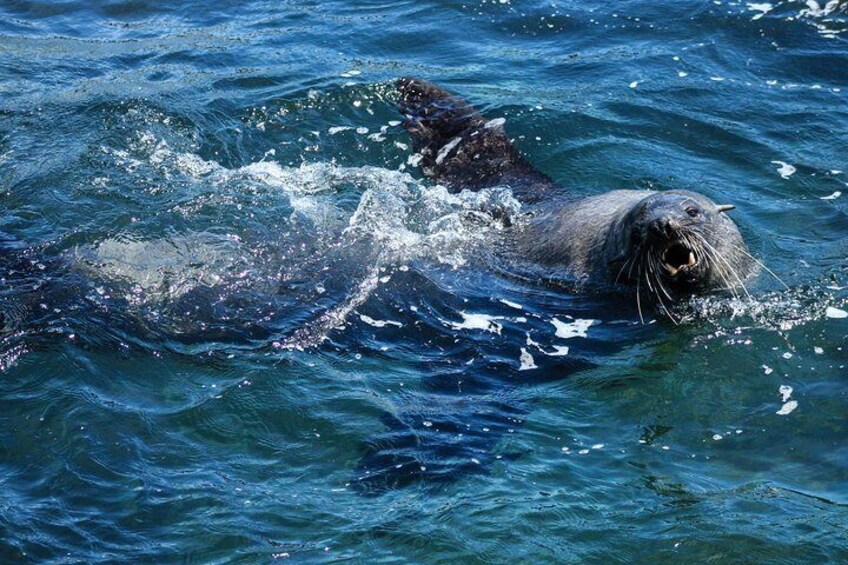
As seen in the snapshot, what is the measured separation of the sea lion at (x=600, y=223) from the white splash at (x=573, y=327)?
0.35 metres

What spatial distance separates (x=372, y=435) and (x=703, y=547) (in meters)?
1.87

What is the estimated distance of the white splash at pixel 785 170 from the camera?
9078 mm

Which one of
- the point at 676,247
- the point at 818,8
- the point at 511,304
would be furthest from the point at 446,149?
the point at 818,8

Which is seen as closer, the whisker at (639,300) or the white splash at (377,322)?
the whisker at (639,300)

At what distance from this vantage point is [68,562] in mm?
5039

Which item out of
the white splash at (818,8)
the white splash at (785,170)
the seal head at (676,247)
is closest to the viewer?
the seal head at (676,247)

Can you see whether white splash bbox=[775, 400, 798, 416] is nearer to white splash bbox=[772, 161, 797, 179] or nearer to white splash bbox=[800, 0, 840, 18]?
white splash bbox=[772, 161, 797, 179]

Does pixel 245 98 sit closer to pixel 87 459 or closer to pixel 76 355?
pixel 76 355

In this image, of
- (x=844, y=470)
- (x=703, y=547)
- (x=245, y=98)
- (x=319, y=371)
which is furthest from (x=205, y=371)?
(x=245, y=98)

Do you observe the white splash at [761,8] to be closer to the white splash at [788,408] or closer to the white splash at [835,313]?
the white splash at [835,313]

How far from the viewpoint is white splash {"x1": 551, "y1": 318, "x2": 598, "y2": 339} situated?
6969 millimetres

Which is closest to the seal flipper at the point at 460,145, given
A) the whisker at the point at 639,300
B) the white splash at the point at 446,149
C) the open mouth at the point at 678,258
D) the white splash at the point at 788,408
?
the white splash at the point at 446,149

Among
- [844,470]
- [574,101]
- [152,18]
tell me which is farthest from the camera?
[152,18]

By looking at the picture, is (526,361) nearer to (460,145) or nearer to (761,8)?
(460,145)
